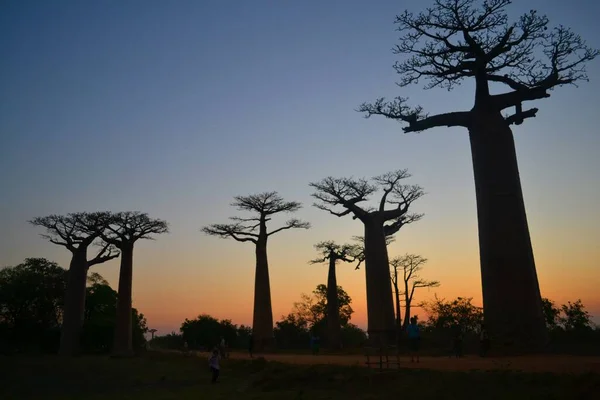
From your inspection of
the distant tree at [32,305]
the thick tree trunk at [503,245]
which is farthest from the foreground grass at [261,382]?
the distant tree at [32,305]

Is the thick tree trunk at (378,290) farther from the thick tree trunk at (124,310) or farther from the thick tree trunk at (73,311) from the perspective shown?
the thick tree trunk at (73,311)

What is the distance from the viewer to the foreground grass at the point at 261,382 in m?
6.96

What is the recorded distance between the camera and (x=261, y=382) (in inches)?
451

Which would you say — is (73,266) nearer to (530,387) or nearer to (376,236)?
(376,236)

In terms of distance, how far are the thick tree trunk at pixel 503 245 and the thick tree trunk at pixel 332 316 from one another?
1517 cm

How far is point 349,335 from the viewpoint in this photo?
42.5m

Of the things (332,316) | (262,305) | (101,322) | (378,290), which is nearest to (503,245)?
(378,290)

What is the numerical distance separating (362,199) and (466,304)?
396 inches

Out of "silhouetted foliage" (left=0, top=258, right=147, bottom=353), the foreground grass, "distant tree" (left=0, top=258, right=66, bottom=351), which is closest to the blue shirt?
the foreground grass

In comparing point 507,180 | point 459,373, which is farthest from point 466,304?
point 459,373

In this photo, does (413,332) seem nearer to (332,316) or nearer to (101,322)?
(332,316)

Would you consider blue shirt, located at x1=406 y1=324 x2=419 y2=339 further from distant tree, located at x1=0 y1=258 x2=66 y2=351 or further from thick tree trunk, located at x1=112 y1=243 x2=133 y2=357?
distant tree, located at x1=0 y1=258 x2=66 y2=351

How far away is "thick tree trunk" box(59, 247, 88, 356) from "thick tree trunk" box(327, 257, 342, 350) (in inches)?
483

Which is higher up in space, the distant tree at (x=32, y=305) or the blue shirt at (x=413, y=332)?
the distant tree at (x=32, y=305)
